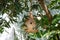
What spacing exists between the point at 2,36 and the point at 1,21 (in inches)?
17.0

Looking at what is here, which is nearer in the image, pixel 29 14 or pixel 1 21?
pixel 1 21

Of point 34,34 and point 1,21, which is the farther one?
point 34,34

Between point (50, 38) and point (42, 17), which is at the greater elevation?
point (42, 17)

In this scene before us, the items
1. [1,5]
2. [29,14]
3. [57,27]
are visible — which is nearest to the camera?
[1,5]

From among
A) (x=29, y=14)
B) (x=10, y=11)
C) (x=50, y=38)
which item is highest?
(x=29, y=14)

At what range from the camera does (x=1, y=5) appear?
1.34 meters

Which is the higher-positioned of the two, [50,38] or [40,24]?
[40,24]

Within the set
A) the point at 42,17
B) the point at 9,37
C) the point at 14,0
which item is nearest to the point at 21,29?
the point at 9,37

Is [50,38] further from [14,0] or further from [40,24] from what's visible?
[14,0]

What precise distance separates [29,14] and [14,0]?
412 mm

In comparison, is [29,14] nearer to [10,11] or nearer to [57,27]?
[57,27]

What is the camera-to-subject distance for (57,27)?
165 cm

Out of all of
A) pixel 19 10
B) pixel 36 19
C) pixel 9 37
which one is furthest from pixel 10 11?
pixel 9 37

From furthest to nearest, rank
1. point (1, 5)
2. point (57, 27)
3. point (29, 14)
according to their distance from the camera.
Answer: point (29, 14) < point (57, 27) < point (1, 5)
